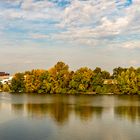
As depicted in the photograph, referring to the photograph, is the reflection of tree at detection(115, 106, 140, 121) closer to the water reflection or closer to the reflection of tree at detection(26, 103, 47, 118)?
the water reflection

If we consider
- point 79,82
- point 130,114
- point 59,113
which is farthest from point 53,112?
point 79,82

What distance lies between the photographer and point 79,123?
23672 mm

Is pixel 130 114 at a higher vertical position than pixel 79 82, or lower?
lower

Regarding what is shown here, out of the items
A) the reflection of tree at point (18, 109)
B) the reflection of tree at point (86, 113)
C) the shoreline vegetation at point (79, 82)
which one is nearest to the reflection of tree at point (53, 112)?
the reflection of tree at point (18, 109)

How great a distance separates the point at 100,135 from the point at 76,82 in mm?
48422

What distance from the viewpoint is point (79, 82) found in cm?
6775

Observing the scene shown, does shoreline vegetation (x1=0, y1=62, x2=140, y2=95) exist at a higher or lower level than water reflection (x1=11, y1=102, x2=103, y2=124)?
higher

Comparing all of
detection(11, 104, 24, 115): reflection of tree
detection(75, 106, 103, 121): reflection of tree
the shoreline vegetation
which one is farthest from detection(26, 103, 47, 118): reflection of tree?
the shoreline vegetation

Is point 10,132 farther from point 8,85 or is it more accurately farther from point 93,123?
point 8,85

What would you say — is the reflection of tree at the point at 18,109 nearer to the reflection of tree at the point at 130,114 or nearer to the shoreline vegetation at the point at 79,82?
the reflection of tree at the point at 130,114

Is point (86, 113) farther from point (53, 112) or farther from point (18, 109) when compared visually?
point (18, 109)

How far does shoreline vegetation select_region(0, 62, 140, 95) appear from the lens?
64812 mm

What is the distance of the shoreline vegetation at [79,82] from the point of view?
213 feet

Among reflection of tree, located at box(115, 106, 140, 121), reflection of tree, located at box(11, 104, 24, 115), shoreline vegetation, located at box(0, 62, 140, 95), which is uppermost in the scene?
shoreline vegetation, located at box(0, 62, 140, 95)
